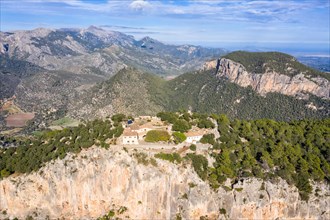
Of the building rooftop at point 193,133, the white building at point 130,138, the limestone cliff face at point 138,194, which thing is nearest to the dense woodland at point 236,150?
the building rooftop at point 193,133

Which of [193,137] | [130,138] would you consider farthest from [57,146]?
[193,137]

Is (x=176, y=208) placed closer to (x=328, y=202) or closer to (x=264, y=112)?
(x=328, y=202)

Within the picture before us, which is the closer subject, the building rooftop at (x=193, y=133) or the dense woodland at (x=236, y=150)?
the dense woodland at (x=236, y=150)

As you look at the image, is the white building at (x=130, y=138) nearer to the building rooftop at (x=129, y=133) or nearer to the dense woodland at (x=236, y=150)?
the building rooftop at (x=129, y=133)

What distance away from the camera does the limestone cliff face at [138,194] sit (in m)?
64.1

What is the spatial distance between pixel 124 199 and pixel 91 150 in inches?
517

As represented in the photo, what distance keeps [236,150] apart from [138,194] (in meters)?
25.4

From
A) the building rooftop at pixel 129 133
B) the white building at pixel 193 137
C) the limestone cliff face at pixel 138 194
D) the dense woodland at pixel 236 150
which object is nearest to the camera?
the limestone cliff face at pixel 138 194

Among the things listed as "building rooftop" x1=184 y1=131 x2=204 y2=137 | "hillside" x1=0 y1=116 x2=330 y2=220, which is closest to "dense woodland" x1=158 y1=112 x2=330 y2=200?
"hillside" x1=0 y1=116 x2=330 y2=220

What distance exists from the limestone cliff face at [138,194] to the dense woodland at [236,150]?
92.1 inches

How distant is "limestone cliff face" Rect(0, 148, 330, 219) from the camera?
6412cm

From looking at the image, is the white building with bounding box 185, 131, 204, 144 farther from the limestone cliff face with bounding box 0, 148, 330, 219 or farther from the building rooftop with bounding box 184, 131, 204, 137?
the limestone cliff face with bounding box 0, 148, 330, 219

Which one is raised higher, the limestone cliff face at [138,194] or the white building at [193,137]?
the white building at [193,137]

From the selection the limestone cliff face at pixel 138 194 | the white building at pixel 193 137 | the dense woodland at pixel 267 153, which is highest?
the white building at pixel 193 137
